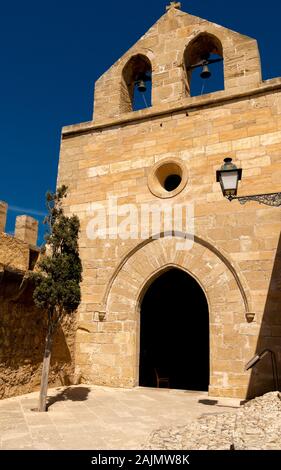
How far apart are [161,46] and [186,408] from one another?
24.5 feet

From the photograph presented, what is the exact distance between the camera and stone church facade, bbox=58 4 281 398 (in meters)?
6.45

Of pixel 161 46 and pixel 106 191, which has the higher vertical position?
pixel 161 46

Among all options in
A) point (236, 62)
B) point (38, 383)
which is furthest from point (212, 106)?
point (38, 383)

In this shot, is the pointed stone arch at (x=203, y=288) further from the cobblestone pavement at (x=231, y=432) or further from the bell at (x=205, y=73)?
the bell at (x=205, y=73)

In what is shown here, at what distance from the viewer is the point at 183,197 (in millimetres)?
7422

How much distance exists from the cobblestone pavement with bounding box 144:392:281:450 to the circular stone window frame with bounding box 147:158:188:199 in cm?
409

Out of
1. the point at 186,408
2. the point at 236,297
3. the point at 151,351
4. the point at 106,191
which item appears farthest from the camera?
the point at 151,351

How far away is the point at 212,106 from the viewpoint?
25.2 ft

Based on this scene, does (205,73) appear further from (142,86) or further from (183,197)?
(183,197)

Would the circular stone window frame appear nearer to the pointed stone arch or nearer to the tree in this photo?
the pointed stone arch

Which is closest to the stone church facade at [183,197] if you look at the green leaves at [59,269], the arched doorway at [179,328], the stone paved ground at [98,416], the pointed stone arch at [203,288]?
the pointed stone arch at [203,288]

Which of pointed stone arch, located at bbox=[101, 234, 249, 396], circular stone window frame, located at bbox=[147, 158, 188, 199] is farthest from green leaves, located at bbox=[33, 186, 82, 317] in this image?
circular stone window frame, located at bbox=[147, 158, 188, 199]

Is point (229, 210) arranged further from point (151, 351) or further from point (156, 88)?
point (151, 351)

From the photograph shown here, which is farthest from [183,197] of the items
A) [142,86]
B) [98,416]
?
[98,416]
